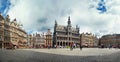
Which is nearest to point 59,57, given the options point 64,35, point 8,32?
point 8,32

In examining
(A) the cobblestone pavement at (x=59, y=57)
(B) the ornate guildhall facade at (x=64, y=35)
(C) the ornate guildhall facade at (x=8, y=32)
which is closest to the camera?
(A) the cobblestone pavement at (x=59, y=57)

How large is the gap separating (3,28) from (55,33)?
212ft

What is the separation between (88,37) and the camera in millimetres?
188750

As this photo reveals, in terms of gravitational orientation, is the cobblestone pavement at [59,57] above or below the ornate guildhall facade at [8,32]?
below

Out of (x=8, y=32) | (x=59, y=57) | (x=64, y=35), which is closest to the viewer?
(x=59, y=57)

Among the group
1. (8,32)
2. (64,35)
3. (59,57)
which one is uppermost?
(64,35)

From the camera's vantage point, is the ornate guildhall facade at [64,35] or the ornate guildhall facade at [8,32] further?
the ornate guildhall facade at [64,35]

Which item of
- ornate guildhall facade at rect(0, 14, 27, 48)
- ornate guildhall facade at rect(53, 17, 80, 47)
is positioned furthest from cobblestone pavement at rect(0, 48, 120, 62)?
ornate guildhall facade at rect(53, 17, 80, 47)

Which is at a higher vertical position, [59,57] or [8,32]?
[8,32]

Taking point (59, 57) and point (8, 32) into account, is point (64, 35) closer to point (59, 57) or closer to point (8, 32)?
point (8, 32)

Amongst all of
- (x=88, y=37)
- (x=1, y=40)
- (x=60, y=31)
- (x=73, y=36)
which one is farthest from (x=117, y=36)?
(x=1, y=40)

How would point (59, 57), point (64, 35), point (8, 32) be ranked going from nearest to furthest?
point (59, 57)
point (8, 32)
point (64, 35)

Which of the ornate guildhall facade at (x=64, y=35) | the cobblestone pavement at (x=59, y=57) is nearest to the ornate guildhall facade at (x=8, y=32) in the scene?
the ornate guildhall facade at (x=64, y=35)

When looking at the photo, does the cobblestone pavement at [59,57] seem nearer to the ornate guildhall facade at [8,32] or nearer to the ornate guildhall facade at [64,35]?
the ornate guildhall facade at [8,32]
